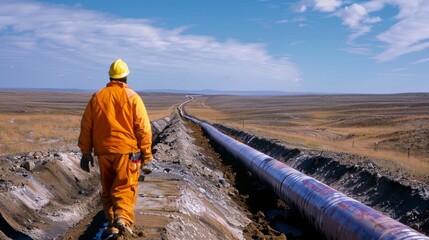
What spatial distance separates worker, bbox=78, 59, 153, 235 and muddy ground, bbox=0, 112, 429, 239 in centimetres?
67

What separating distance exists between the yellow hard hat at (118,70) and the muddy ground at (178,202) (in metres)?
2.21

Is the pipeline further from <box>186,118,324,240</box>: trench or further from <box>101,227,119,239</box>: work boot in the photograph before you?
<box>101,227,119,239</box>: work boot

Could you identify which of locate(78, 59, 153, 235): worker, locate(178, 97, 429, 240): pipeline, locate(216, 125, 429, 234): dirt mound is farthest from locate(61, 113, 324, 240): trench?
locate(216, 125, 429, 234): dirt mound

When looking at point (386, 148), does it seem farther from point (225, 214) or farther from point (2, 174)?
point (2, 174)

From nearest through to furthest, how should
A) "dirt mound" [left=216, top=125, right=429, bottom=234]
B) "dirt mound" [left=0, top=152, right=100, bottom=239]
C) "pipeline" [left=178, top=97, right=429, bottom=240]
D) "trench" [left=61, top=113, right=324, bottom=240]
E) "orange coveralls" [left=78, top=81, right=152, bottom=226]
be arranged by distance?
"orange coveralls" [left=78, top=81, right=152, bottom=226] → "pipeline" [left=178, top=97, right=429, bottom=240] → "trench" [left=61, top=113, right=324, bottom=240] → "dirt mound" [left=0, top=152, right=100, bottom=239] → "dirt mound" [left=216, top=125, right=429, bottom=234]

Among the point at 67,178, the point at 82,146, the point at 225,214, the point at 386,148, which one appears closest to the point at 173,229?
the point at 82,146

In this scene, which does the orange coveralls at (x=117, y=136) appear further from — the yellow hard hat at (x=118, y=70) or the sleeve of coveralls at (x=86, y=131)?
the yellow hard hat at (x=118, y=70)

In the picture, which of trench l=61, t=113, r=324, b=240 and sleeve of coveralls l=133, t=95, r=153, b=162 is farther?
trench l=61, t=113, r=324, b=240

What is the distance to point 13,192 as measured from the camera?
33.5 ft

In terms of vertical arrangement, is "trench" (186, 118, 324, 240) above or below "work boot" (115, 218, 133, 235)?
below

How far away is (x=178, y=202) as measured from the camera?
9.45 m

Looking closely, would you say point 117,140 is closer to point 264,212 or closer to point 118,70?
point 118,70

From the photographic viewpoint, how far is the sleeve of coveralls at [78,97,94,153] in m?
6.34

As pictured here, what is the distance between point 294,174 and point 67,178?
629 centimetres
